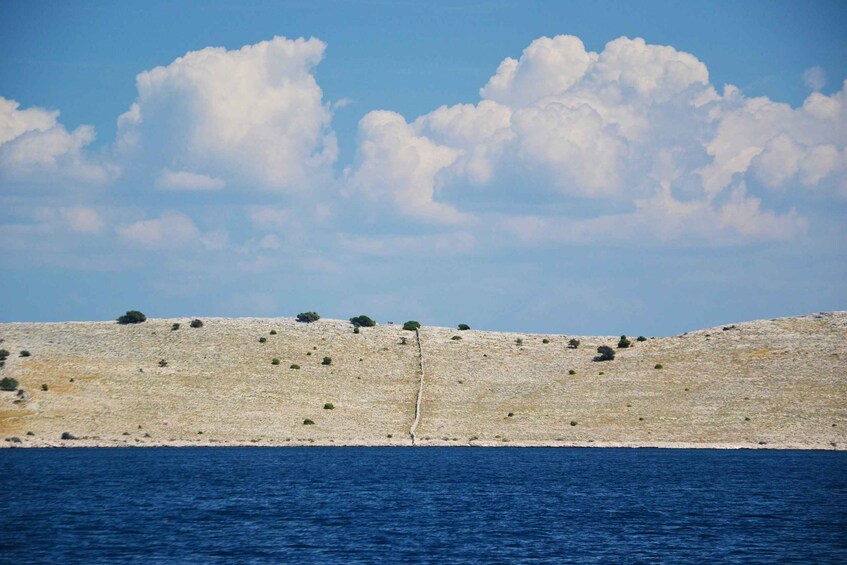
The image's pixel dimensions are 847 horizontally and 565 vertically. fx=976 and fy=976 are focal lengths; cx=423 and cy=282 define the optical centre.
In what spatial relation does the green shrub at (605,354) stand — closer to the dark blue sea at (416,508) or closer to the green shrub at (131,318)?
the dark blue sea at (416,508)

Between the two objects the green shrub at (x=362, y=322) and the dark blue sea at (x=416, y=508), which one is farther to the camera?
the green shrub at (x=362, y=322)

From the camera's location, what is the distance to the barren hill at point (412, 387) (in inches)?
4050

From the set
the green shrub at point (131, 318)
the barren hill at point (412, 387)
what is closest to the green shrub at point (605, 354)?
the barren hill at point (412, 387)

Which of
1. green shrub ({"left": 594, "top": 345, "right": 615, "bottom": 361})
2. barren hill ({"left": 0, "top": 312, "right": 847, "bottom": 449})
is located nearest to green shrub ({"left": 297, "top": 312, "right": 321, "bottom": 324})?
barren hill ({"left": 0, "top": 312, "right": 847, "bottom": 449})

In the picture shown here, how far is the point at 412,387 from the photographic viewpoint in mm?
119312

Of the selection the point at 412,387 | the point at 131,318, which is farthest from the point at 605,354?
the point at 131,318

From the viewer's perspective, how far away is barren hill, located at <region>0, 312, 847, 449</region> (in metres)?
103

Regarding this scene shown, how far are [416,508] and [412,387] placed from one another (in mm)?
59609

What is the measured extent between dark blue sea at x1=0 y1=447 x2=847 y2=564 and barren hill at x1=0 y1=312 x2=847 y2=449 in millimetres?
9159

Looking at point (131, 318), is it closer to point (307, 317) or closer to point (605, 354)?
point (307, 317)

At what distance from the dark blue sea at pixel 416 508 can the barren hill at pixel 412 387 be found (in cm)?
916

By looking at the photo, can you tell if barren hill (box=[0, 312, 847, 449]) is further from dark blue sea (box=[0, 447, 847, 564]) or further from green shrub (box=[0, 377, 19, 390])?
dark blue sea (box=[0, 447, 847, 564])

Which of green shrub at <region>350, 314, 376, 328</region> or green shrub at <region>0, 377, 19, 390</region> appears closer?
green shrub at <region>0, 377, 19, 390</region>

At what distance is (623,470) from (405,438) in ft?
91.7
